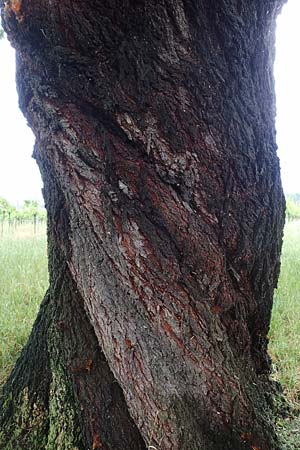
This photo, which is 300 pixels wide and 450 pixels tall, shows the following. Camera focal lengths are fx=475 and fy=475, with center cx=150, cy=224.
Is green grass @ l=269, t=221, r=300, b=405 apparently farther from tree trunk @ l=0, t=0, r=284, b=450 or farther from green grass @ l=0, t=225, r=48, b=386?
green grass @ l=0, t=225, r=48, b=386

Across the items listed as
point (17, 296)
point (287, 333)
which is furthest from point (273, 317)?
point (17, 296)

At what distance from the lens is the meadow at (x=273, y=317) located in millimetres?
2719

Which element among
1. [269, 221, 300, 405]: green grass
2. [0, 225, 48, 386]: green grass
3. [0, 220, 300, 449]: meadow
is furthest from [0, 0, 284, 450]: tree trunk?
[0, 225, 48, 386]: green grass

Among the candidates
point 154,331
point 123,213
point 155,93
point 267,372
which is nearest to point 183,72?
point 155,93

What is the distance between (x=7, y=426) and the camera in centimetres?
210

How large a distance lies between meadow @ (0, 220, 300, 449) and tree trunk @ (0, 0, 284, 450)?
671mm

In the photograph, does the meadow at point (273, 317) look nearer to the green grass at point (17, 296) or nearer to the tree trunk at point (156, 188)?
the green grass at point (17, 296)

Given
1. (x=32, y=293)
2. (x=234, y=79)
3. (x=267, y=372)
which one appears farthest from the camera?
(x=32, y=293)

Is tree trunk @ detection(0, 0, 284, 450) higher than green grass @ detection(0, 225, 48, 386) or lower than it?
higher

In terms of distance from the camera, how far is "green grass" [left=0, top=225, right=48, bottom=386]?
3.27 meters

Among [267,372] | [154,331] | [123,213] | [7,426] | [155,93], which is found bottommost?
[7,426]

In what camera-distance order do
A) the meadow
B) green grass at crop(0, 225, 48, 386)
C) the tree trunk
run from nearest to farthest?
the tree trunk < the meadow < green grass at crop(0, 225, 48, 386)

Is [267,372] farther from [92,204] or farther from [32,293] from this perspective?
[32,293]

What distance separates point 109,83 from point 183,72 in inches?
9.8
